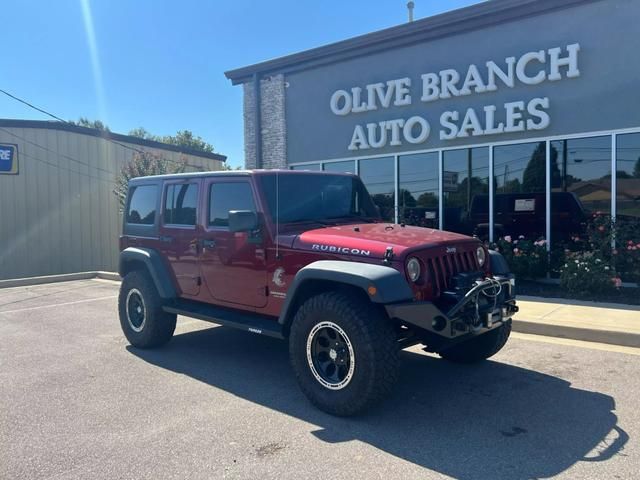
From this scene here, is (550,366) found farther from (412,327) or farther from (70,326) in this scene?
(70,326)

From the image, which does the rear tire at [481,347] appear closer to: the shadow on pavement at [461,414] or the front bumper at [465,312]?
the shadow on pavement at [461,414]

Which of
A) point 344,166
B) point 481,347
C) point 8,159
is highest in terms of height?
point 8,159

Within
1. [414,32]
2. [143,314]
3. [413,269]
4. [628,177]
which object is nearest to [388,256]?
[413,269]

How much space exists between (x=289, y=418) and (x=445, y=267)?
1.72 metres

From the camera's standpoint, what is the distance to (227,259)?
5.34m

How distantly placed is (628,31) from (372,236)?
7426 mm

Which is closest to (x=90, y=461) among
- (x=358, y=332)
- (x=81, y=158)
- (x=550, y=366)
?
(x=358, y=332)

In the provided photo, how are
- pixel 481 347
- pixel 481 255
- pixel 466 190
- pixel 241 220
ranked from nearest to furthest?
pixel 241 220 < pixel 481 255 < pixel 481 347 < pixel 466 190

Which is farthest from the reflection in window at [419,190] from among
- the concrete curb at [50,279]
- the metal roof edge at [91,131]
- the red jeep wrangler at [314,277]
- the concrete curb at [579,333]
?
the metal roof edge at [91,131]

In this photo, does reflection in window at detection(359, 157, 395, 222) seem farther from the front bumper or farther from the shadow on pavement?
the front bumper

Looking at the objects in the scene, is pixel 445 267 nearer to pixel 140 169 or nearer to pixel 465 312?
pixel 465 312

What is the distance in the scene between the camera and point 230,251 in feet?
17.4

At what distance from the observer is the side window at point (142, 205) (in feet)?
21.3

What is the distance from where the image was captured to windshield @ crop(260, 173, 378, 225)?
523 centimetres
